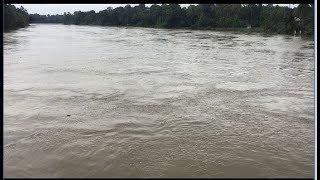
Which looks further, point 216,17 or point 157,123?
point 216,17

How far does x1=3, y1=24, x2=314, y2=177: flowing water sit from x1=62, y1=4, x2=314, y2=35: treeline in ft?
73.5

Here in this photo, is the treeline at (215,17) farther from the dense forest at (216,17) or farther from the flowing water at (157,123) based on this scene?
the flowing water at (157,123)

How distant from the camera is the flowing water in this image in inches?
144

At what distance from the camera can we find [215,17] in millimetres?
45969

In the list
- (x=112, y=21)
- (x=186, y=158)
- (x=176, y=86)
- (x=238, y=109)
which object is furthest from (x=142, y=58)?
(x=112, y=21)

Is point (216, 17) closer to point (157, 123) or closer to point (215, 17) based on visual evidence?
point (215, 17)

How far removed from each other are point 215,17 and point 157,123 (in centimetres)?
4222

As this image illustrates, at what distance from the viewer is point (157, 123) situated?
16.9 feet

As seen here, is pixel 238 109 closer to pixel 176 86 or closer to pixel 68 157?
pixel 176 86

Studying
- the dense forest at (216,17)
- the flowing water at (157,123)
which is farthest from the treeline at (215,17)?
the flowing water at (157,123)

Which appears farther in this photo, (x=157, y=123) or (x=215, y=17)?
(x=215, y=17)

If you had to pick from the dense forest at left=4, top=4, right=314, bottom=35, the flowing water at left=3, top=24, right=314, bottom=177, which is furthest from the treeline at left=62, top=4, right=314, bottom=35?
the flowing water at left=3, top=24, right=314, bottom=177

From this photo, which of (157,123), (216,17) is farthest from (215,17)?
(157,123)

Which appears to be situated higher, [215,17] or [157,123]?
[215,17]
